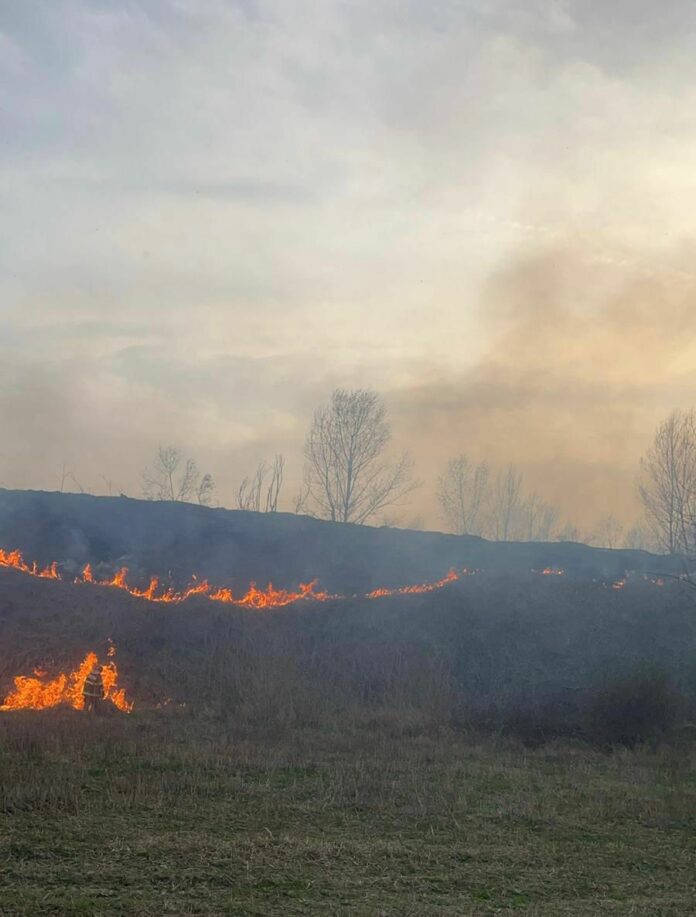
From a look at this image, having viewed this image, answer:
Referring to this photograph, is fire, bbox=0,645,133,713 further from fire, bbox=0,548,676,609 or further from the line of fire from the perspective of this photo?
fire, bbox=0,548,676,609

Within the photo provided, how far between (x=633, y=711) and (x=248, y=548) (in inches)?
687

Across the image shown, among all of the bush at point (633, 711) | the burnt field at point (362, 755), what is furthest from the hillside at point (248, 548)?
the bush at point (633, 711)

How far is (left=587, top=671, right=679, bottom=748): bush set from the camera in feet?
61.3

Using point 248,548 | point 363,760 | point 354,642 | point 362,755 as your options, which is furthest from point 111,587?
point 363,760

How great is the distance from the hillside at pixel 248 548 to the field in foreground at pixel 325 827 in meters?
15.0

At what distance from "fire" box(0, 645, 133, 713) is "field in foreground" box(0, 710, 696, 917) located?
2.40 meters

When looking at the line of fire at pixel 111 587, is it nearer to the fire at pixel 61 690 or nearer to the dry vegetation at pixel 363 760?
the fire at pixel 61 690

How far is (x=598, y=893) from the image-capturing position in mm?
8070

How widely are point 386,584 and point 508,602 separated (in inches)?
260

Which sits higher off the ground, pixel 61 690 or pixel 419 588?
pixel 419 588

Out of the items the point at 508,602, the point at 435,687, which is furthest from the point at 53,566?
the point at 508,602

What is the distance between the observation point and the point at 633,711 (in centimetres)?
1925

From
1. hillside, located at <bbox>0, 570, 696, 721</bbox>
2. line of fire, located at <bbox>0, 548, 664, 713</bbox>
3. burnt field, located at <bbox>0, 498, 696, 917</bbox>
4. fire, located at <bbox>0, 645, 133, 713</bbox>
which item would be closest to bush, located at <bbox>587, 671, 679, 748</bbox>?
burnt field, located at <bbox>0, 498, 696, 917</bbox>

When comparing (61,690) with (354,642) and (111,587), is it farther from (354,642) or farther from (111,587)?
(354,642)
